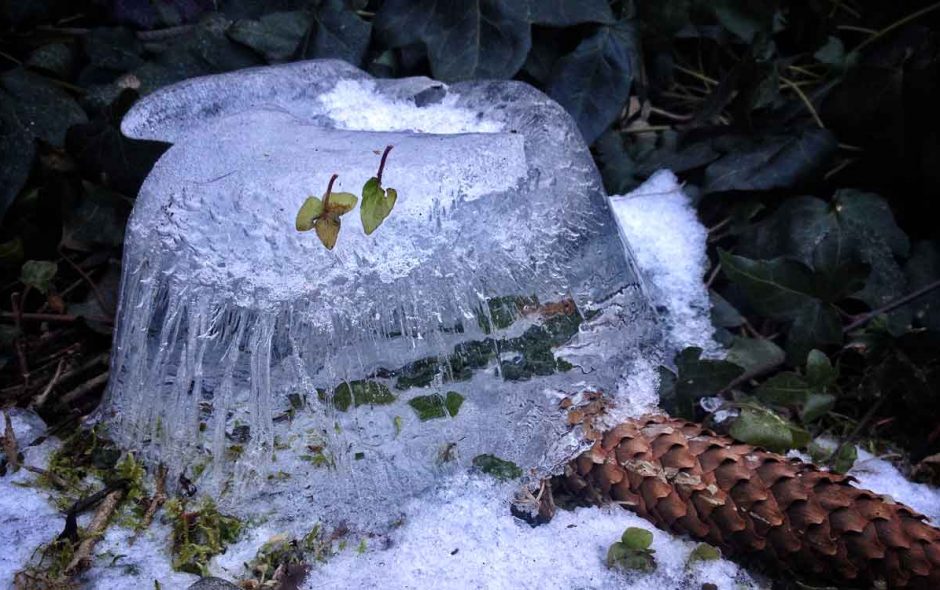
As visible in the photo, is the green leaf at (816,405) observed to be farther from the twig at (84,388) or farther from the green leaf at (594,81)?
the twig at (84,388)

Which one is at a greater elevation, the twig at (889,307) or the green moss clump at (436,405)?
the green moss clump at (436,405)

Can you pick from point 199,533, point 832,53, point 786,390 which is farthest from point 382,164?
point 832,53

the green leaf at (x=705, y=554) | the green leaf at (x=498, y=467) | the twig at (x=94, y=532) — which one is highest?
the twig at (x=94, y=532)

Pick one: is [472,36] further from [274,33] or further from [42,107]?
[42,107]

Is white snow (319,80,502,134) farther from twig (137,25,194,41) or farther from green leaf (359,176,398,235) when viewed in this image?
twig (137,25,194,41)

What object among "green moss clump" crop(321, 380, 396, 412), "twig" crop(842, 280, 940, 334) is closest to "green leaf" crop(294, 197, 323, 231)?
"green moss clump" crop(321, 380, 396, 412)

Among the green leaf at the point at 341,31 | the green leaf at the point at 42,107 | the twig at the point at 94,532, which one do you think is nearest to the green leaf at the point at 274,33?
the green leaf at the point at 341,31
